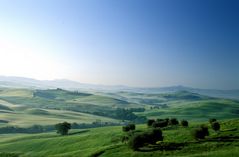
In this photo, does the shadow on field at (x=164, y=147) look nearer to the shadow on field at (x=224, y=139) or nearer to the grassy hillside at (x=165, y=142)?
the grassy hillside at (x=165, y=142)

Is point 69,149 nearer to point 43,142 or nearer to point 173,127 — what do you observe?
point 43,142

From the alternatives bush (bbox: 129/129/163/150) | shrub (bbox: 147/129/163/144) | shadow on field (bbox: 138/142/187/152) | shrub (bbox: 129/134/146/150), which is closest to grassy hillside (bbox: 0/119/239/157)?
shadow on field (bbox: 138/142/187/152)

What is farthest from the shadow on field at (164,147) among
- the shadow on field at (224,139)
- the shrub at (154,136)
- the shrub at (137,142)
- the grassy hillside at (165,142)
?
the shadow on field at (224,139)

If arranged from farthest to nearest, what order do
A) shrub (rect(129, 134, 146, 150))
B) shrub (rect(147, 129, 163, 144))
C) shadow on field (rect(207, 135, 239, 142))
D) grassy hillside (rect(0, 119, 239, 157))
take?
shrub (rect(147, 129, 163, 144)), shrub (rect(129, 134, 146, 150)), shadow on field (rect(207, 135, 239, 142)), grassy hillside (rect(0, 119, 239, 157))

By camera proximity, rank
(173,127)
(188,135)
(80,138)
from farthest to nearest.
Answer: (80,138) → (173,127) → (188,135)

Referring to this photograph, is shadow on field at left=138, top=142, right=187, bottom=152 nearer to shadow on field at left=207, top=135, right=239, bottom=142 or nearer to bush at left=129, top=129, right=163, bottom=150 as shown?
bush at left=129, top=129, right=163, bottom=150

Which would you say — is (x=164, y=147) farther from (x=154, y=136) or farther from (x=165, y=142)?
(x=165, y=142)

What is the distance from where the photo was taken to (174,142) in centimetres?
6644

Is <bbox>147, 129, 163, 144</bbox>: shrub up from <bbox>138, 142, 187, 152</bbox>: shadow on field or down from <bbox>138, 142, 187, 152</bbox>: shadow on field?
up

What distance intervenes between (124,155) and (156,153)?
20.9ft

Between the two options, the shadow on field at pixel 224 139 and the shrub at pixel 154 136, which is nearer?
the shadow on field at pixel 224 139

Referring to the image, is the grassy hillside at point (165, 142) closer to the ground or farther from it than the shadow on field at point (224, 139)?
closer to the ground

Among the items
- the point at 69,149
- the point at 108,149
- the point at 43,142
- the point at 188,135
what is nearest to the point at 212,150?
the point at 188,135

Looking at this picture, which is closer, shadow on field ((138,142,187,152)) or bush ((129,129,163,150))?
shadow on field ((138,142,187,152))
